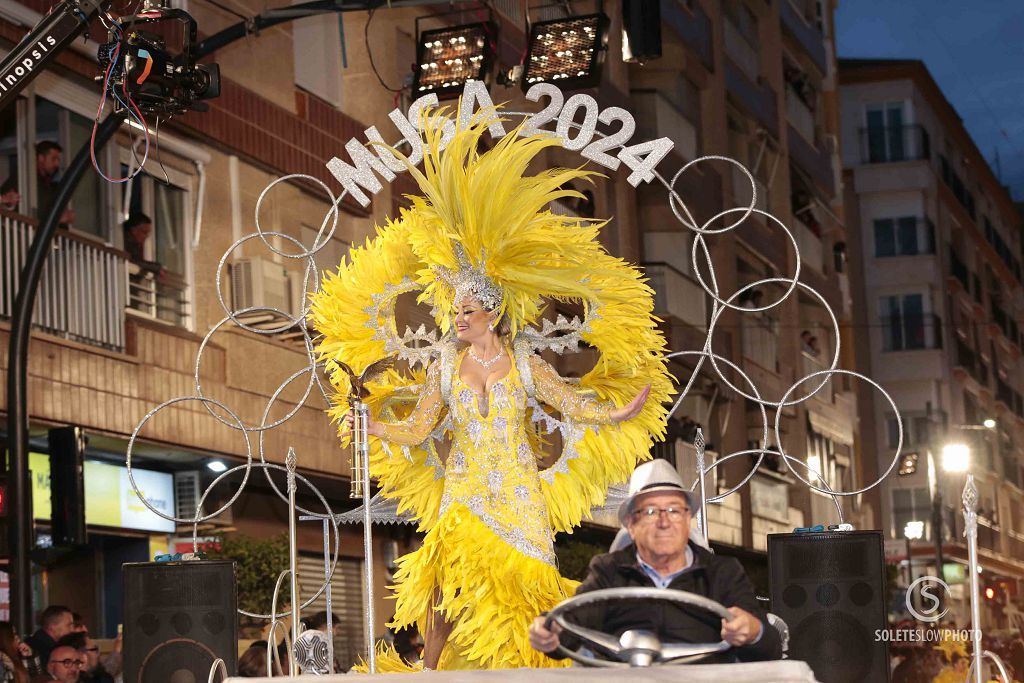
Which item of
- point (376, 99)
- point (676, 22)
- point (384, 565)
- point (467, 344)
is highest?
point (676, 22)

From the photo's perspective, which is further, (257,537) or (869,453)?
(869,453)

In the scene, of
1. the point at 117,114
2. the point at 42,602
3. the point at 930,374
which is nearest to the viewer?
the point at 117,114

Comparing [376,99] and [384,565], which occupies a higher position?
[376,99]

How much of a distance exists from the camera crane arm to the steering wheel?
487cm

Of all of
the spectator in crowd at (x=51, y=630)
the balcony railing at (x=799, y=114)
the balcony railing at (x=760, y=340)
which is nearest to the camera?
the spectator in crowd at (x=51, y=630)

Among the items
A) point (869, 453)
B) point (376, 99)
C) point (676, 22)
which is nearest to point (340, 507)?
point (376, 99)

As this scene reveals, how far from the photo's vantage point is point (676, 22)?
28.2 m

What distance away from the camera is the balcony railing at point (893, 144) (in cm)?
4572

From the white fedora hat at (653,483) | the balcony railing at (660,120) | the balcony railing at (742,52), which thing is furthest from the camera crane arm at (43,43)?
the balcony railing at (742,52)

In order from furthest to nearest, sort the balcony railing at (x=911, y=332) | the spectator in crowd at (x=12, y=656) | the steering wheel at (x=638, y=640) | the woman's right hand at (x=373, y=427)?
the balcony railing at (x=911, y=332)
the spectator in crowd at (x=12, y=656)
the woman's right hand at (x=373, y=427)
the steering wheel at (x=638, y=640)

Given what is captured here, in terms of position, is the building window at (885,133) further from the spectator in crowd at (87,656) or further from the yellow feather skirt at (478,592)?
the yellow feather skirt at (478,592)

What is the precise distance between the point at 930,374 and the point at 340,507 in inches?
1040

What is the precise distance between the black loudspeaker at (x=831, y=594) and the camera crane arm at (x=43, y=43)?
13.5 feet

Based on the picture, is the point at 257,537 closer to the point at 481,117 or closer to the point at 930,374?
the point at 481,117
